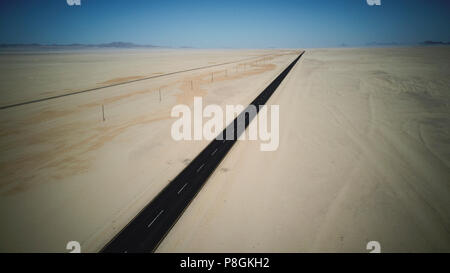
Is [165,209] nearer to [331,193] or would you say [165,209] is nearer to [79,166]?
[79,166]

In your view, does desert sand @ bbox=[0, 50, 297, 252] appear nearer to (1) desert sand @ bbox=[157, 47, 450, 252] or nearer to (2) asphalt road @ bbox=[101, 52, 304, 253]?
(2) asphalt road @ bbox=[101, 52, 304, 253]

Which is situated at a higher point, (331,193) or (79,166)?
(79,166)

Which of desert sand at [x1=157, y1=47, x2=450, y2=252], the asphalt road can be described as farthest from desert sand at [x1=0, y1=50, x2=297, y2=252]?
desert sand at [x1=157, y1=47, x2=450, y2=252]

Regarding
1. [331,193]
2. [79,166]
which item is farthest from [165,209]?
[331,193]

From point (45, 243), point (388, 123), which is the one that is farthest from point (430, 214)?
point (45, 243)
